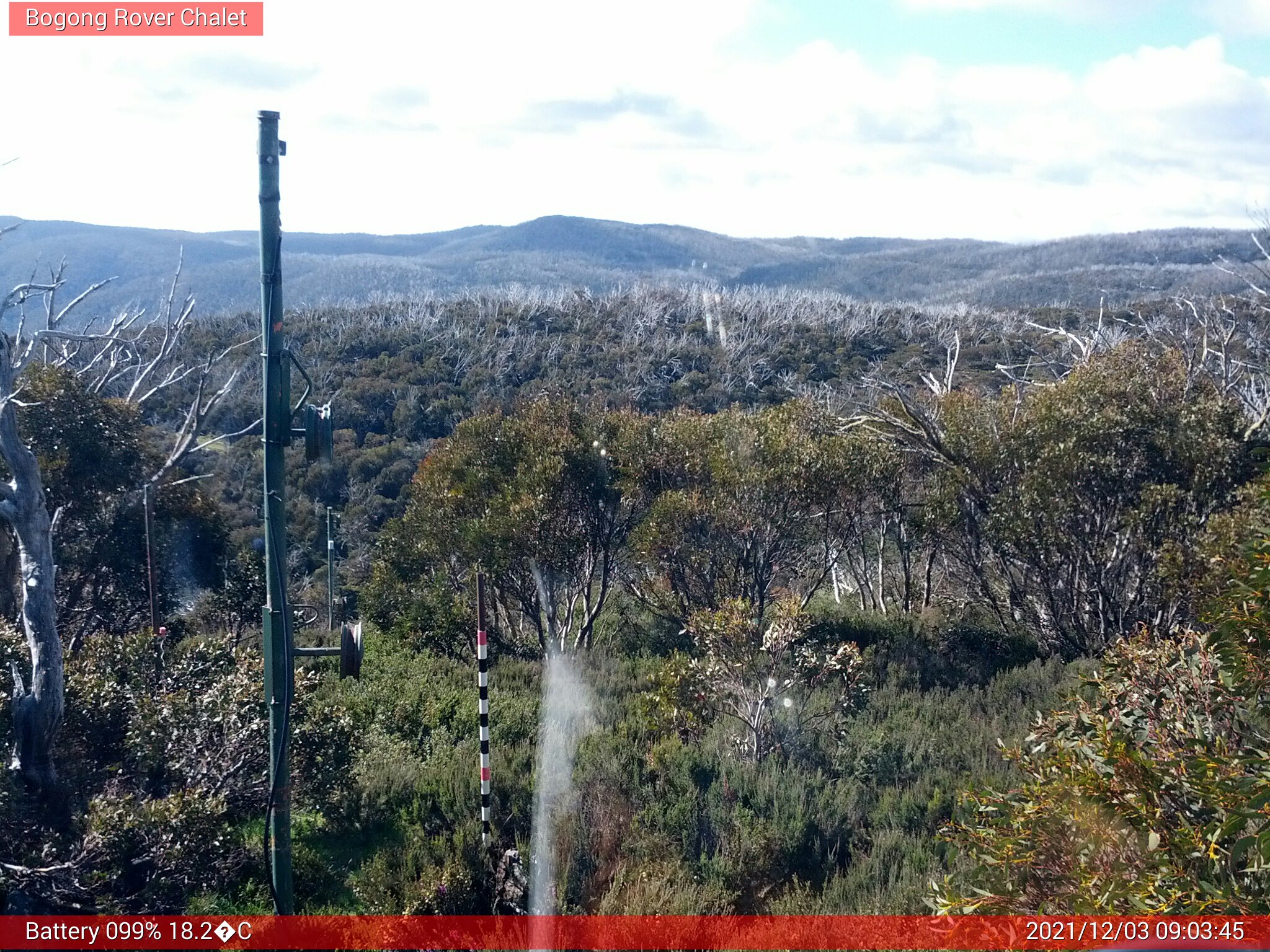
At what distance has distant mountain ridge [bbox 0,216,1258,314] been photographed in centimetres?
5159

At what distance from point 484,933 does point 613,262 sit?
8841cm

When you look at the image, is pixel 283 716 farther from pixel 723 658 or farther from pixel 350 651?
pixel 723 658

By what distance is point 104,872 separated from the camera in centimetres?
576

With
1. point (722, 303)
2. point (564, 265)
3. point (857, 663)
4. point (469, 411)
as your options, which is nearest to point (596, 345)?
point (469, 411)

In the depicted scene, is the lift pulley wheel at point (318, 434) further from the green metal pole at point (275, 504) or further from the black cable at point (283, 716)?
the black cable at point (283, 716)

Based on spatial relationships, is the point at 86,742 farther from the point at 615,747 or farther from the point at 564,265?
the point at 564,265

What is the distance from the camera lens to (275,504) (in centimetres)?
471

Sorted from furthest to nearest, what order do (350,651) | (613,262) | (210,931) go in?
(613,262), (210,931), (350,651)

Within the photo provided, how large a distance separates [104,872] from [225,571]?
6756 millimetres

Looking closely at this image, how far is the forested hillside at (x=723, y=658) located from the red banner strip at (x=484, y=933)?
0.18 m

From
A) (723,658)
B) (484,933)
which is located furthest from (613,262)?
(484,933)

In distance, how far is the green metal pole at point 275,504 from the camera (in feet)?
15.0

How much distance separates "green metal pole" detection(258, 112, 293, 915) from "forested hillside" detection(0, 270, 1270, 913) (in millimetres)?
684

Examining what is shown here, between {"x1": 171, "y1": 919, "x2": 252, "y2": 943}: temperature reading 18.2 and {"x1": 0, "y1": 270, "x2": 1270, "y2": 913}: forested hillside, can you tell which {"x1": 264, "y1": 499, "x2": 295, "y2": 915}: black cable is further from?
{"x1": 0, "y1": 270, "x2": 1270, "y2": 913}: forested hillside
